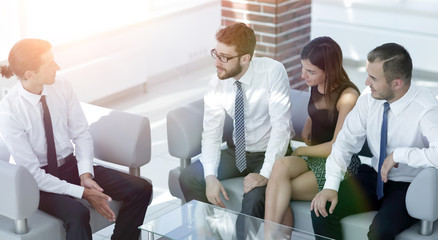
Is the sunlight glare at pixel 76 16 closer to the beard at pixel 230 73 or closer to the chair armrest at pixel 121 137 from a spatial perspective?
the chair armrest at pixel 121 137

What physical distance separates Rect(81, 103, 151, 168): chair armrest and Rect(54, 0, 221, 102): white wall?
228 cm

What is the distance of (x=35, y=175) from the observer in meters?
3.36

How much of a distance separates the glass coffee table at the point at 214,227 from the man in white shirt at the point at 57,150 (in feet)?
1.12

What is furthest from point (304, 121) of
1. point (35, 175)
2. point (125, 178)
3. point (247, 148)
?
point (35, 175)

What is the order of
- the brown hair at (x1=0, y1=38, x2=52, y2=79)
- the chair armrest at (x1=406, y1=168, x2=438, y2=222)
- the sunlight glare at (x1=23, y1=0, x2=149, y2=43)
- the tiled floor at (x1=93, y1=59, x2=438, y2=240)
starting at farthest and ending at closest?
the sunlight glare at (x1=23, y1=0, x2=149, y2=43)
the tiled floor at (x1=93, y1=59, x2=438, y2=240)
the brown hair at (x1=0, y1=38, x2=52, y2=79)
the chair armrest at (x1=406, y1=168, x2=438, y2=222)

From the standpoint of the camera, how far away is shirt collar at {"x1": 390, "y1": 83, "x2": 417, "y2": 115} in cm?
325

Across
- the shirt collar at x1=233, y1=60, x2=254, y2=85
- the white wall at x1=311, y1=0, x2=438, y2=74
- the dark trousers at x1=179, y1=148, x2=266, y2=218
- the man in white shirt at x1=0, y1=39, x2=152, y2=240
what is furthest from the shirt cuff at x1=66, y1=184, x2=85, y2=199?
the white wall at x1=311, y1=0, x2=438, y2=74

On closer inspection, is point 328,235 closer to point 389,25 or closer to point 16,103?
point 16,103

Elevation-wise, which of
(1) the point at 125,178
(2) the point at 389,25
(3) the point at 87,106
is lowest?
(2) the point at 389,25

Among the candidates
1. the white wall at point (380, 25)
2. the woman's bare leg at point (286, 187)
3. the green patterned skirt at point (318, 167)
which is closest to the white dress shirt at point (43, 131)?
the woman's bare leg at point (286, 187)

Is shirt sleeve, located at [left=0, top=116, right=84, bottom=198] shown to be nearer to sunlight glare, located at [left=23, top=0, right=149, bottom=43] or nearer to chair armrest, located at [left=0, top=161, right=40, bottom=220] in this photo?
chair armrest, located at [left=0, top=161, right=40, bottom=220]

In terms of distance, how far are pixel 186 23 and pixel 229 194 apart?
13.6ft

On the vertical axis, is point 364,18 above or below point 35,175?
below

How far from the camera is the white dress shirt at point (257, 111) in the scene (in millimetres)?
3656
